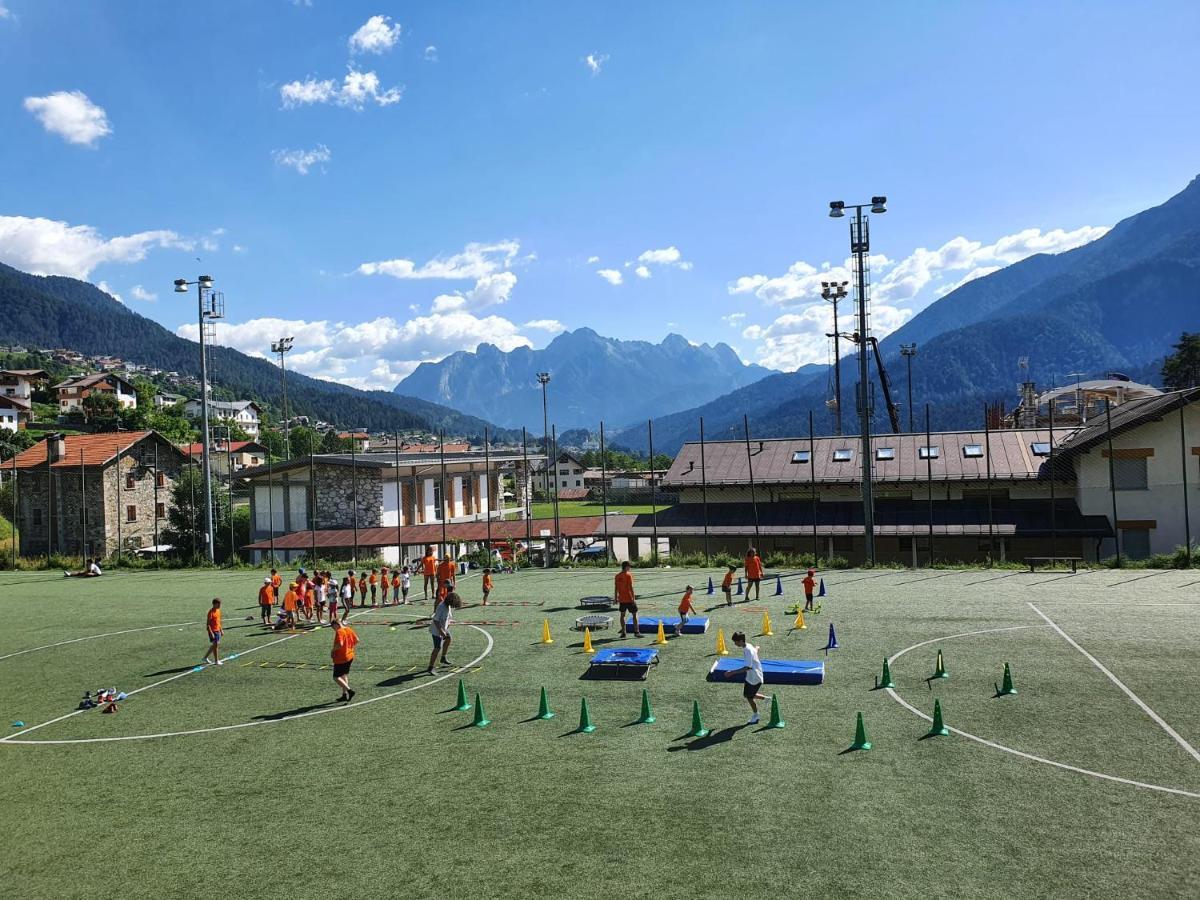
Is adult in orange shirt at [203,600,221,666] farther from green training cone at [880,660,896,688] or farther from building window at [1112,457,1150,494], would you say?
building window at [1112,457,1150,494]

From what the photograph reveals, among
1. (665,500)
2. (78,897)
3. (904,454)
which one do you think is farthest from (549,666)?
(665,500)

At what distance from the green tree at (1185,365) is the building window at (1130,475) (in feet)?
196

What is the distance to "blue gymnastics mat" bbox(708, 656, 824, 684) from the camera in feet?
58.2

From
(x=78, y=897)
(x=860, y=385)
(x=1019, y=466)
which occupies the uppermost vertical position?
(x=860, y=385)

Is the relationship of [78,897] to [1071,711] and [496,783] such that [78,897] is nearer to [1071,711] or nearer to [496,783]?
[496,783]

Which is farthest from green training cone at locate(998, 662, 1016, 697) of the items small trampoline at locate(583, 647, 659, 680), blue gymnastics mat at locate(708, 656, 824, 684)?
small trampoline at locate(583, 647, 659, 680)

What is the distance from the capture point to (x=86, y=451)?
67688mm

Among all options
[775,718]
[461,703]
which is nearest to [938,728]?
[775,718]

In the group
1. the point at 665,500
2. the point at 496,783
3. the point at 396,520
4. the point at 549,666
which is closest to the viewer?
the point at 496,783

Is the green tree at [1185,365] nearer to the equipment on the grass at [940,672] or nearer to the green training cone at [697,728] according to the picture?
the equipment on the grass at [940,672]

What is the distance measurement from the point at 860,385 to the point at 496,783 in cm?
2867

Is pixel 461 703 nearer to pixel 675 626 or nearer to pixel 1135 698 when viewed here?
pixel 675 626

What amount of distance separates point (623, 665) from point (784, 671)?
3725 millimetres

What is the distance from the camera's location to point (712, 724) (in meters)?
15.4
